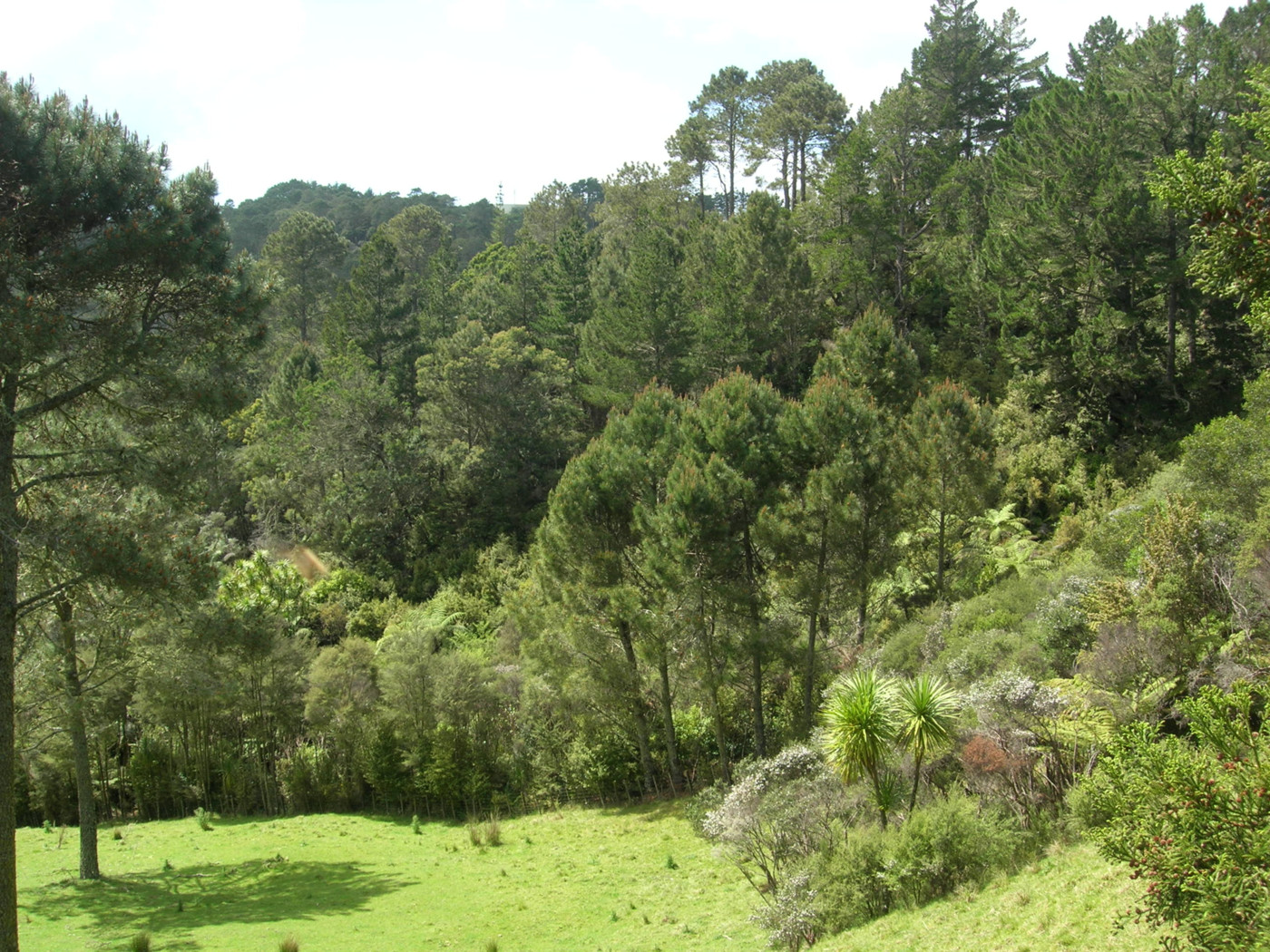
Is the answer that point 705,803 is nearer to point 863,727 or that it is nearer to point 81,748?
point 863,727

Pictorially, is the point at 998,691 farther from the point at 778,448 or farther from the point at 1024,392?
the point at 1024,392

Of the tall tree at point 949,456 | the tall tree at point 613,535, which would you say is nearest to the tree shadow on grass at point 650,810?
the tall tree at point 613,535

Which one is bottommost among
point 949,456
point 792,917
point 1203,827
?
point 792,917

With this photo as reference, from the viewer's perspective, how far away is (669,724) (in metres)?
21.5

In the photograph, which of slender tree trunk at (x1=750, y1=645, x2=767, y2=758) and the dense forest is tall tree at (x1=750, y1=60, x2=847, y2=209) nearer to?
the dense forest

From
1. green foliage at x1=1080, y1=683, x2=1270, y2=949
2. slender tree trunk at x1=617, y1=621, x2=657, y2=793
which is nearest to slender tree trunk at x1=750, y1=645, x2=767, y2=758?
slender tree trunk at x1=617, y1=621, x2=657, y2=793

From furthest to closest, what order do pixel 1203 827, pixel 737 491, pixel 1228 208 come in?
1. pixel 737 491
2. pixel 1228 208
3. pixel 1203 827

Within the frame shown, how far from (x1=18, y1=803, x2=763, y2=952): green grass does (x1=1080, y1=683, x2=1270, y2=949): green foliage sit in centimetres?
707

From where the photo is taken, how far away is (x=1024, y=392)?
30.2 metres

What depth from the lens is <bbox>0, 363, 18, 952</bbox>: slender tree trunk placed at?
10.8m

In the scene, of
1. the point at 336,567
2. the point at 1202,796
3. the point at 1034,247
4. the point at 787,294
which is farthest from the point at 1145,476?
the point at 336,567

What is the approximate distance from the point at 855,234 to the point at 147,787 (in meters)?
34.1

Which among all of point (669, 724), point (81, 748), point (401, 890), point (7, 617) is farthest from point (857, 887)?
point (81, 748)

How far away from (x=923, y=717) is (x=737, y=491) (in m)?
8.33
